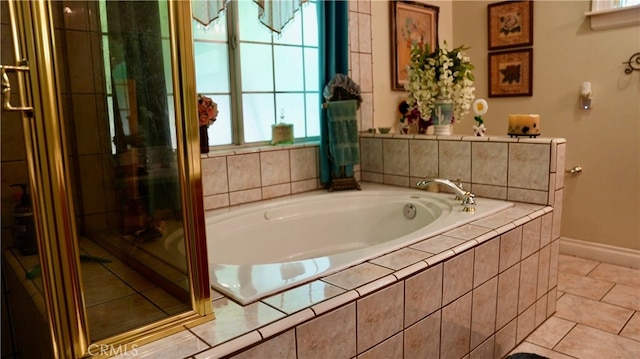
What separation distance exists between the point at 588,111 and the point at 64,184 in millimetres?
3079

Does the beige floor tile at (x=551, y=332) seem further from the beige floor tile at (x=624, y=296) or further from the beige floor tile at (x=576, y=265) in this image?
the beige floor tile at (x=576, y=265)

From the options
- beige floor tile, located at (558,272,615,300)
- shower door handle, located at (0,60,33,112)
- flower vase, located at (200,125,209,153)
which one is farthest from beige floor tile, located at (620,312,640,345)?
shower door handle, located at (0,60,33,112)

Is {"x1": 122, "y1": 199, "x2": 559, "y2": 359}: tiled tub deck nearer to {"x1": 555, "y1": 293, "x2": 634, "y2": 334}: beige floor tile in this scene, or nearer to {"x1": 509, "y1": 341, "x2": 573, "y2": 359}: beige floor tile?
{"x1": 509, "y1": 341, "x2": 573, "y2": 359}: beige floor tile

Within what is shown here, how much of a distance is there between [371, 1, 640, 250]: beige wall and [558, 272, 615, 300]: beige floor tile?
42 cm

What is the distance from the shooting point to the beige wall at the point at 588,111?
2.85m

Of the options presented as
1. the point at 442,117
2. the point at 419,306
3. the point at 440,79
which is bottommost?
the point at 419,306

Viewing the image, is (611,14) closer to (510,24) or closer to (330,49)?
(510,24)

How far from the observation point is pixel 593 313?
236cm

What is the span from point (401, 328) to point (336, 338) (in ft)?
0.97

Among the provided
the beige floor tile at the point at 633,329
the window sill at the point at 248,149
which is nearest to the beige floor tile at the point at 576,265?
the beige floor tile at the point at 633,329

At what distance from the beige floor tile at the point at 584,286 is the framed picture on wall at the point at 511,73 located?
1293 mm

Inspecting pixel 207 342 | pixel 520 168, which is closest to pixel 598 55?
pixel 520 168

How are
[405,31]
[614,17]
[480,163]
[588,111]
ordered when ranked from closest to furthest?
[480,163] → [614,17] → [588,111] → [405,31]

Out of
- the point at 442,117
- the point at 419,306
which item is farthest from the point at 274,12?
the point at 419,306
